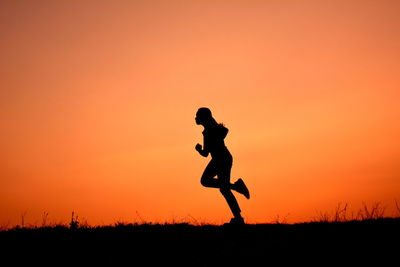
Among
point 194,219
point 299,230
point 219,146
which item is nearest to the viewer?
point 299,230

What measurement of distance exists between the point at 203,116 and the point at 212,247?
328 cm

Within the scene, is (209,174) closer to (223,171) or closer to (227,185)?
(223,171)

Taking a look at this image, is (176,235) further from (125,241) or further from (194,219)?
(194,219)

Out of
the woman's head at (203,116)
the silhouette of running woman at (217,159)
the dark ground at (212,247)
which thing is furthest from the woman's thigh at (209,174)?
the dark ground at (212,247)

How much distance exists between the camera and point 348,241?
5.88 metres

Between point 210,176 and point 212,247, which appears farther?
point 210,176

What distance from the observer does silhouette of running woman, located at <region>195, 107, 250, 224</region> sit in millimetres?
8430

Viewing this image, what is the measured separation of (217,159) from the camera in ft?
27.8

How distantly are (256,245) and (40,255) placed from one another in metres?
3.18

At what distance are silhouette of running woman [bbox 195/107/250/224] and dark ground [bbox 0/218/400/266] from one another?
35.4 inches

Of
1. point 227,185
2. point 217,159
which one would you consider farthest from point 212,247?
point 217,159

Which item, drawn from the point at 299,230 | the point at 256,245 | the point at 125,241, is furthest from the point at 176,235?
the point at 299,230

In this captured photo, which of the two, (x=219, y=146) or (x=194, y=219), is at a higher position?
(x=219, y=146)

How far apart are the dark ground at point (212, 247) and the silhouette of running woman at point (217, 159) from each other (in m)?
0.90
